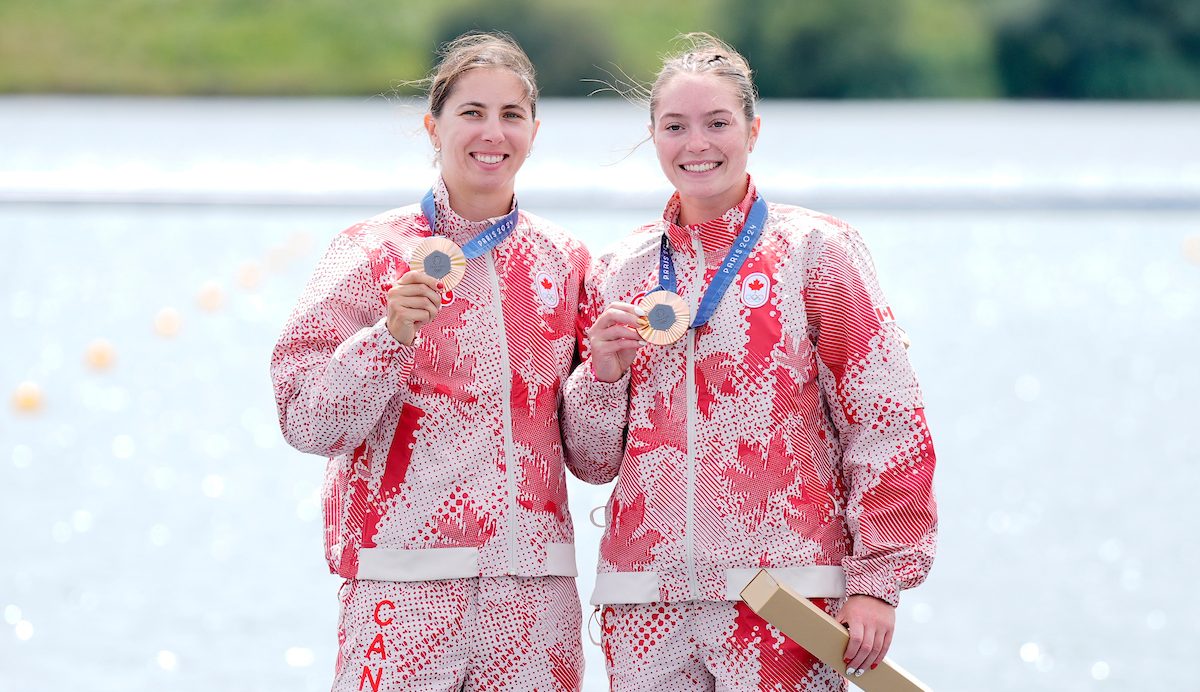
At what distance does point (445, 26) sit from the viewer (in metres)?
26.7

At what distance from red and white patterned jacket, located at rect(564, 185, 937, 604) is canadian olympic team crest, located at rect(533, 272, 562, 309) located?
0.59 ft

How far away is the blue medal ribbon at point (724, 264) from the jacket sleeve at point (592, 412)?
0.13 meters

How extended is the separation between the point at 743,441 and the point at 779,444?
2.4 inches

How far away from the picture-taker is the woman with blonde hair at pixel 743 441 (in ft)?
8.04

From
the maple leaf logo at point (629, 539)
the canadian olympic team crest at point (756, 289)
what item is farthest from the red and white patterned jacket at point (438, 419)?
the canadian olympic team crest at point (756, 289)

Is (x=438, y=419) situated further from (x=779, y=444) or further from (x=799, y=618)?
(x=799, y=618)

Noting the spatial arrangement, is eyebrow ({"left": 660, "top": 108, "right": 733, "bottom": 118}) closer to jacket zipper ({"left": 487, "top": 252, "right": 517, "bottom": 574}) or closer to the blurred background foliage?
jacket zipper ({"left": 487, "top": 252, "right": 517, "bottom": 574})

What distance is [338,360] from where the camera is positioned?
8.21 ft
